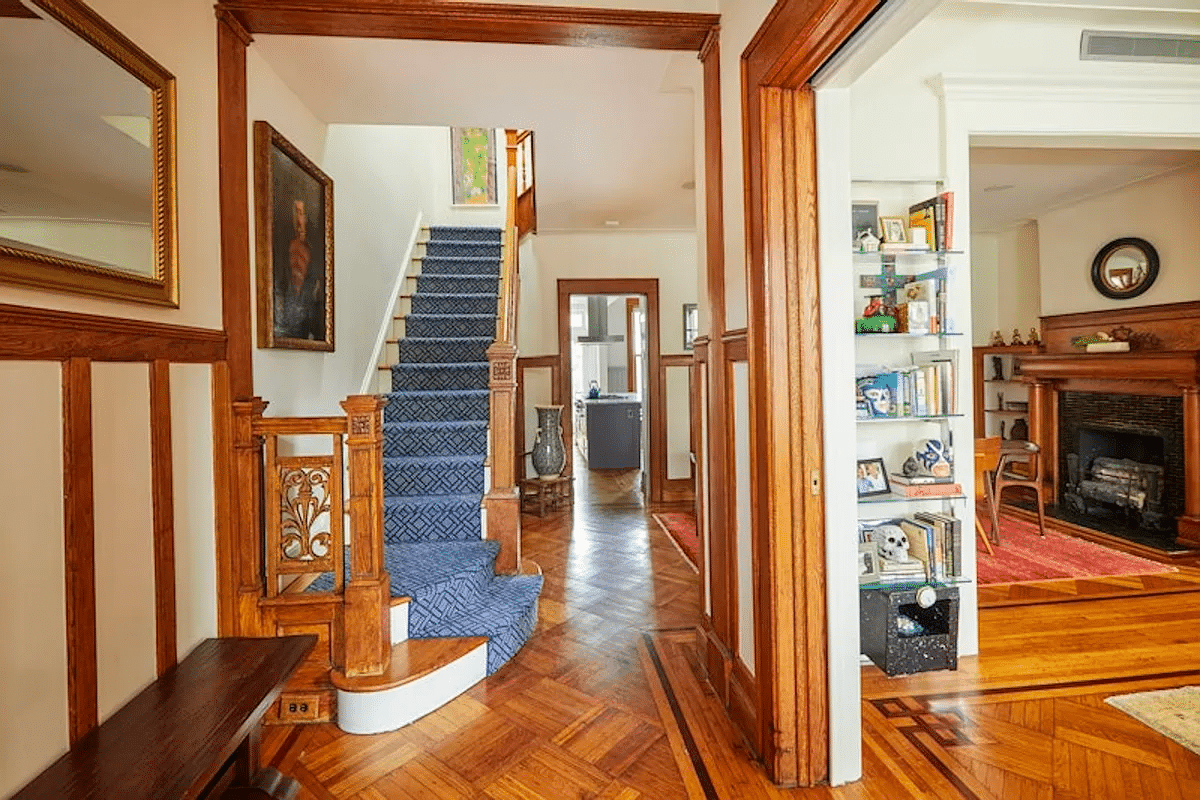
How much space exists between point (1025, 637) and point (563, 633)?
2126 mm

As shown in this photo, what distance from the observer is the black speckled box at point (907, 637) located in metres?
2.24

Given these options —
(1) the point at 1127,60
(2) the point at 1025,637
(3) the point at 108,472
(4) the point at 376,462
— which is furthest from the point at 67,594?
(1) the point at 1127,60

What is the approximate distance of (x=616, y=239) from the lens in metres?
5.66

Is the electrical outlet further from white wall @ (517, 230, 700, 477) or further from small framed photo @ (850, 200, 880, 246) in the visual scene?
white wall @ (517, 230, 700, 477)

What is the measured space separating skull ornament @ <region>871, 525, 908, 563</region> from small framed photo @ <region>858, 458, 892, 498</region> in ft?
0.50

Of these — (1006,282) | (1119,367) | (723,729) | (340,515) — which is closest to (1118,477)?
(1119,367)

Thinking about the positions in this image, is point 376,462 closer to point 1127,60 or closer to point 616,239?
Result: point 1127,60

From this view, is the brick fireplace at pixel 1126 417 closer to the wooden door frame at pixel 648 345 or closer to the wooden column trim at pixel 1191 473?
the wooden column trim at pixel 1191 473

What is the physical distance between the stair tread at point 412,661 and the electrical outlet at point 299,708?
103 millimetres

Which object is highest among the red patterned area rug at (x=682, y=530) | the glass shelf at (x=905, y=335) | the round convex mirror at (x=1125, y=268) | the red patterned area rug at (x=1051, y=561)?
the round convex mirror at (x=1125, y=268)

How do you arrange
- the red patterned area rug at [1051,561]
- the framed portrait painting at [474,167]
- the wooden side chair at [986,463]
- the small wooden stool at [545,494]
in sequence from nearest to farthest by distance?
the red patterned area rug at [1051,561] → the wooden side chair at [986,463] → the small wooden stool at [545,494] → the framed portrait painting at [474,167]

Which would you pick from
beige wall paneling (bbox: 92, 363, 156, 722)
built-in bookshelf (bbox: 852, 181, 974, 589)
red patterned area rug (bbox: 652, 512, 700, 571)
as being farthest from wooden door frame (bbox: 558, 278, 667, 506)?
beige wall paneling (bbox: 92, 363, 156, 722)

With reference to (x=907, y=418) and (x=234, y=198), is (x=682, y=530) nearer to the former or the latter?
(x=907, y=418)

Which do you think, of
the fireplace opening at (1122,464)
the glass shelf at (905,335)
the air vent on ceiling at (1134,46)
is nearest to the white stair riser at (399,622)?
the glass shelf at (905,335)
